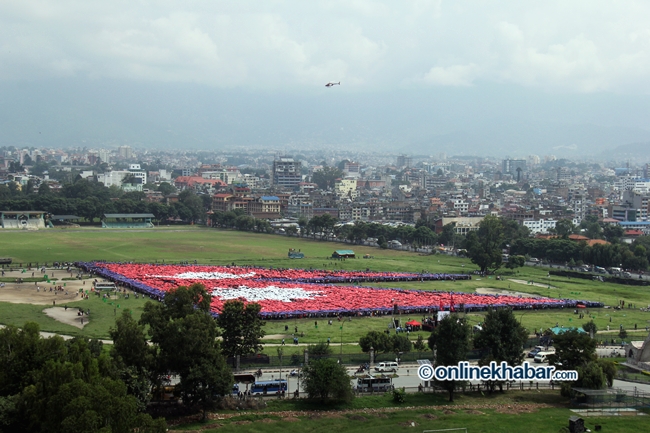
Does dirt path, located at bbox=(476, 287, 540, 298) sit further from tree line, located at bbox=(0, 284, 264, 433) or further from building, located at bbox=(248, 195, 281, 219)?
building, located at bbox=(248, 195, 281, 219)

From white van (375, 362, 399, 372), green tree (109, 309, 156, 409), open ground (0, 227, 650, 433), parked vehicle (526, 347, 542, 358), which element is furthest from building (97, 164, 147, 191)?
green tree (109, 309, 156, 409)

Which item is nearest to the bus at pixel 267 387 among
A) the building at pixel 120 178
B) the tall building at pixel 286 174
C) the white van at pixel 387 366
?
the white van at pixel 387 366

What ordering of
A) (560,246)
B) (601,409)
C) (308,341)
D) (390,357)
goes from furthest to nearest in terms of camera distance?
(560,246) < (308,341) < (390,357) < (601,409)

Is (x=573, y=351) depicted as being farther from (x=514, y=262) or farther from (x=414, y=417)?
(x=514, y=262)

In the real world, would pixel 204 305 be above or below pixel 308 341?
above

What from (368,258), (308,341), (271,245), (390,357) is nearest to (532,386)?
(390,357)

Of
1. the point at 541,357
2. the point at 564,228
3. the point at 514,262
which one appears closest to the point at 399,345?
the point at 541,357

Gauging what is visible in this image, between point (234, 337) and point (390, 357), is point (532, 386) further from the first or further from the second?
point (234, 337)

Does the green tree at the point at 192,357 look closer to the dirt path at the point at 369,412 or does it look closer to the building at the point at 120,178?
the dirt path at the point at 369,412
